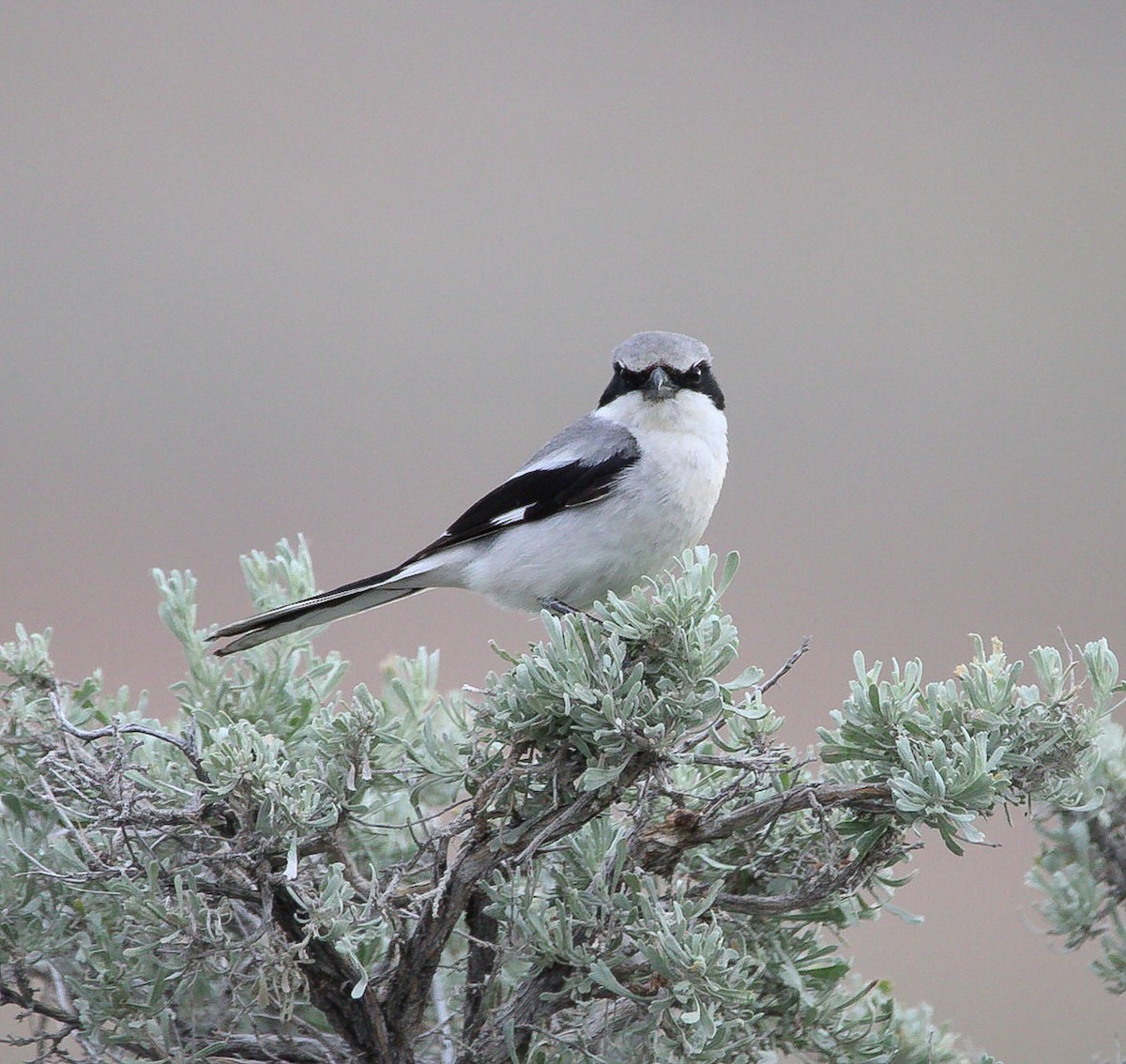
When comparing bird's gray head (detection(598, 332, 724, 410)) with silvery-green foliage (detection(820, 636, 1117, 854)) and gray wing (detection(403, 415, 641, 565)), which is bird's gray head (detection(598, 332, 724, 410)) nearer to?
gray wing (detection(403, 415, 641, 565))

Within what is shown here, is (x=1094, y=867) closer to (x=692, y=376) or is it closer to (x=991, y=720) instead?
(x=991, y=720)

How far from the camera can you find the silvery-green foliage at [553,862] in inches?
38.7

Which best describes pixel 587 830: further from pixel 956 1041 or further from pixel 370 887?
pixel 956 1041

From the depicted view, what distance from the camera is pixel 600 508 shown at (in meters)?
1.76

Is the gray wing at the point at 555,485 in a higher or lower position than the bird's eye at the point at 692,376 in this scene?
lower

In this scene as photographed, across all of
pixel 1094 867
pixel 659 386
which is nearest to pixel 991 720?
pixel 1094 867

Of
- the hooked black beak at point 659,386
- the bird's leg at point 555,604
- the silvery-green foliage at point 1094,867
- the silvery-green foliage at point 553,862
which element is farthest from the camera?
the hooked black beak at point 659,386

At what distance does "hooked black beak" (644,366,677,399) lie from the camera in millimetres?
1943

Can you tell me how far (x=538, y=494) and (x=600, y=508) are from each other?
128 mm

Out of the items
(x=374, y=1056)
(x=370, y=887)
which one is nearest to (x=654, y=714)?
(x=370, y=887)

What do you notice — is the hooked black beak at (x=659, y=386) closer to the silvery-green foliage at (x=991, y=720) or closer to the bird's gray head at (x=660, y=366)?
the bird's gray head at (x=660, y=366)

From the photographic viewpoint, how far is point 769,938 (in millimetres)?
1145

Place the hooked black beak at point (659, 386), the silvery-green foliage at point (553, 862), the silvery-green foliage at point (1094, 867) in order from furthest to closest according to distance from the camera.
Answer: the hooked black beak at point (659, 386) → the silvery-green foliage at point (1094, 867) → the silvery-green foliage at point (553, 862)

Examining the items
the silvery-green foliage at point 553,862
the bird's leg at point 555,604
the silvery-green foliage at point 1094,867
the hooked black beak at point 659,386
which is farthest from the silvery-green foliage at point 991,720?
the hooked black beak at point 659,386
